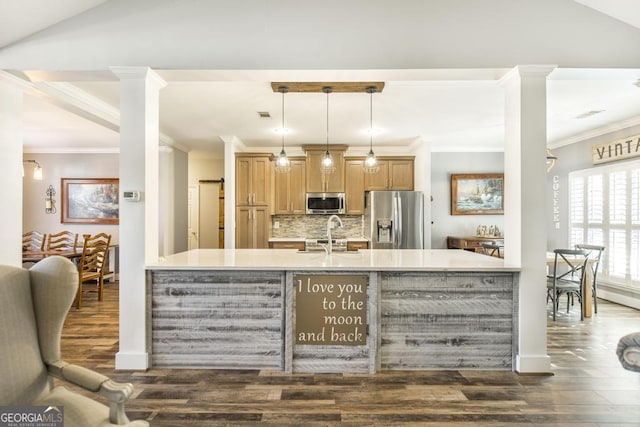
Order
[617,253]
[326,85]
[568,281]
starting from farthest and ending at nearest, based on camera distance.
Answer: [617,253], [568,281], [326,85]

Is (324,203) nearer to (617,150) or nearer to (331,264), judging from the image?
(331,264)

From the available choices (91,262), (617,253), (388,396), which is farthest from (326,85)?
(617,253)

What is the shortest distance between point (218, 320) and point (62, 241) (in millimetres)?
5394

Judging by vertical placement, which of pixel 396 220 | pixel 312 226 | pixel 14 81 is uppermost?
pixel 14 81

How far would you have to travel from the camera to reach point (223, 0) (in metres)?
2.77

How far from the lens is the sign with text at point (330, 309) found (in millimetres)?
2699

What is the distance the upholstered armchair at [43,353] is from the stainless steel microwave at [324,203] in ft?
16.0

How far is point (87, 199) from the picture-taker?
6.65 metres

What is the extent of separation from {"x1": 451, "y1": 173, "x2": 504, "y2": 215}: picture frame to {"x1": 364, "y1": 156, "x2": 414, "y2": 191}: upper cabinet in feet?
3.36

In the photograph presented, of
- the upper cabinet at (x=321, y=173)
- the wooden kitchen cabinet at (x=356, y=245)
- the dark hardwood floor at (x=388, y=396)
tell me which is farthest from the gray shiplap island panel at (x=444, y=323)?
the upper cabinet at (x=321, y=173)

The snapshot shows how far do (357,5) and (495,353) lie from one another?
289 centimetres

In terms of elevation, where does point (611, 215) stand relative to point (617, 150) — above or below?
below

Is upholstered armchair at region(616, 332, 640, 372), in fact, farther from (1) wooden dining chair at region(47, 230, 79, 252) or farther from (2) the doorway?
(2) the doorway

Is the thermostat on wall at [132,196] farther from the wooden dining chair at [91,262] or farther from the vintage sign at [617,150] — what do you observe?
the vintage sign at [617,150]
